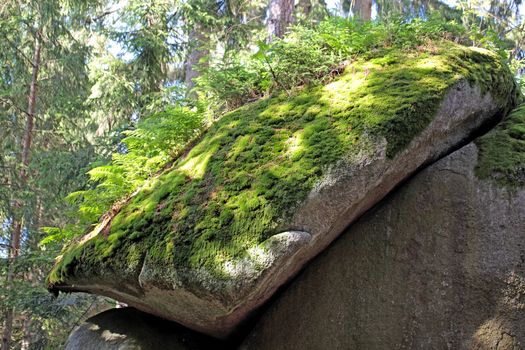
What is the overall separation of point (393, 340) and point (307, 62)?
284cm

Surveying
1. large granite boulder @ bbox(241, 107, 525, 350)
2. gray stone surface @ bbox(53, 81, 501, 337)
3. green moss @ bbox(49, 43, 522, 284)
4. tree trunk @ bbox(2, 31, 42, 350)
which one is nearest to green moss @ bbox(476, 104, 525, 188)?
large granite boulder @ bbox(241, 107, 525, 350)

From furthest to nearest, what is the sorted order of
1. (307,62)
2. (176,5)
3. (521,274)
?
(176,5)
(307,62)
(521,274)

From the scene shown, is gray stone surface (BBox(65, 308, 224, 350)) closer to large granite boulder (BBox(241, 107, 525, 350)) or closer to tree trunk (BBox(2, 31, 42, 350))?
large granite boulder (BBox(241, 107, 525, 350))

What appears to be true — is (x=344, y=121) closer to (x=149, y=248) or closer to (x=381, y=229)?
(x=381, y=229)

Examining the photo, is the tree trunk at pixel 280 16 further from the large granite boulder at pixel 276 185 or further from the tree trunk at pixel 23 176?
the tree trunk at pixel 23 176

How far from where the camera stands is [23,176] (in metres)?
13.7

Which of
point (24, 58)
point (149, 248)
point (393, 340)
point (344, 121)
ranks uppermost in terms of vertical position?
point (24, 58)

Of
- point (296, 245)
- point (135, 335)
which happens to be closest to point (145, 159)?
point (135, 335)

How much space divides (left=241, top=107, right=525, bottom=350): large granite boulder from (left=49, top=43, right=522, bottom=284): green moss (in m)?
0.66

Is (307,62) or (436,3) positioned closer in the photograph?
(307,62)

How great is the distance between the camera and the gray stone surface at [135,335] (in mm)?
4676

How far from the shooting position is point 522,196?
410cm

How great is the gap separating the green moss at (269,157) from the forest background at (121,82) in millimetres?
501

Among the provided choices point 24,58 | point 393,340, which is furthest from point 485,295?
point 24,58
